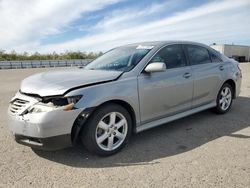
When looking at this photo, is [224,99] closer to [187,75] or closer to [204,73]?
[204,73]

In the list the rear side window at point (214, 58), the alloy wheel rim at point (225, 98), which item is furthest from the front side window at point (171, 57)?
the alloy wheel rim at point (225, 98)

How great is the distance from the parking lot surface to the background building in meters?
45.3

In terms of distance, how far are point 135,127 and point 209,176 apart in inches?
50.8

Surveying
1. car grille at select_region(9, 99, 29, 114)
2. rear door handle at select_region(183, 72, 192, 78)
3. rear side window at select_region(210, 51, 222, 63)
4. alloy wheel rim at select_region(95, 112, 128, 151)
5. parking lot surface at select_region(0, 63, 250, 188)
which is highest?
rear side window at select_region(210, 51, 222, 63)

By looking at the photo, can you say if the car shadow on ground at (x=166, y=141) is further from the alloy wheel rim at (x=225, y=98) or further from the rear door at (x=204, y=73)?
the rear door at (x=204, y=73)

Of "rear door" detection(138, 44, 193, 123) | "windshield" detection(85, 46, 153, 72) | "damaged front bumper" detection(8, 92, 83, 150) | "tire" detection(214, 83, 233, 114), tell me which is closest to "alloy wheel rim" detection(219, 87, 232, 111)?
"tire" detection(214, 83, 233, 114)

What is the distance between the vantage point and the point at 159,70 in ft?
12.1

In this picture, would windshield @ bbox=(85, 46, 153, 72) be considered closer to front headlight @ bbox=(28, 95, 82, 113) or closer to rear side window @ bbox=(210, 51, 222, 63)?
front headlight @ bbox=(28, 95, 82, 113)

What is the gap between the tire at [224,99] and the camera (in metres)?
5.25

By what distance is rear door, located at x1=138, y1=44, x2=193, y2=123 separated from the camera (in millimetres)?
3756

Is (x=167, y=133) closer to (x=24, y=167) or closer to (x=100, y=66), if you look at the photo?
(x=100, y=66)

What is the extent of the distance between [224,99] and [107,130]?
316 centimetres

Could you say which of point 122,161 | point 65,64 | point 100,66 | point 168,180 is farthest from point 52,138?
point 65,64

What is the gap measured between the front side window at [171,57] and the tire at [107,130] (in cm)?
109
